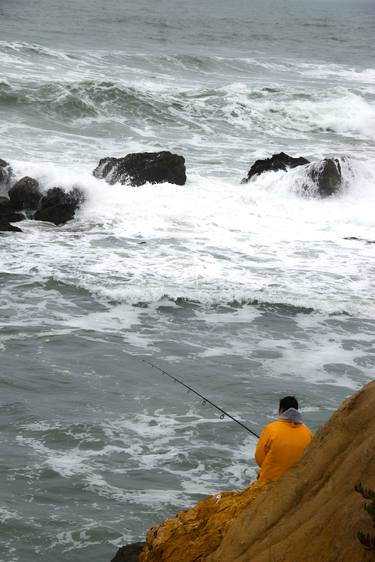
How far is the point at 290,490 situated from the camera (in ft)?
15.6

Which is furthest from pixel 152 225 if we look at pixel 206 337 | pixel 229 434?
pixel 229 434

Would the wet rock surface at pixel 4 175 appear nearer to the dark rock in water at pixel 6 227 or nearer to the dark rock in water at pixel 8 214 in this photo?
the dark rock in water at pixel 8 214

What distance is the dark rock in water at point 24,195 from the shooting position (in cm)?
1705

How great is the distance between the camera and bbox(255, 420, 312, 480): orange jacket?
222 inches

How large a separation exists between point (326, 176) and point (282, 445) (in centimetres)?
1574

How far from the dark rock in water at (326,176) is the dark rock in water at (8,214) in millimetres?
6794

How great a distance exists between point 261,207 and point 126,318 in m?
8.08

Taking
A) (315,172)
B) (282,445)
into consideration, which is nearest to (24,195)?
(315,172)

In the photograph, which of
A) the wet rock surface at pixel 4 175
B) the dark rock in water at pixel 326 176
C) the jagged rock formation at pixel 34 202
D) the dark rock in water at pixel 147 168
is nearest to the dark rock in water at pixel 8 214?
the jagged rock formation at pixel 34 202

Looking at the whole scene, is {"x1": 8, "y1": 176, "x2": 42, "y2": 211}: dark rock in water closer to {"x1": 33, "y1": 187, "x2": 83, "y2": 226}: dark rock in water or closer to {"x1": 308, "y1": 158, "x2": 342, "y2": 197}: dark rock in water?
{"x1": 33, "y1": 187, "x2": 83, "y2": 226}: dark rock in water

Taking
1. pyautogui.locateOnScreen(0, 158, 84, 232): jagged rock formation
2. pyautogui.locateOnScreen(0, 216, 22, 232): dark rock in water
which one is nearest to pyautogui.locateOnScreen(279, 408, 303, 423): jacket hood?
pyautogui.locateOnScreen(0, 216, 22, 232): dark rock in water

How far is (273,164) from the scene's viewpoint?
2153cm

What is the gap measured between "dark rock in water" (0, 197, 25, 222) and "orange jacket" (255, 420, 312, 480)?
1079 cm

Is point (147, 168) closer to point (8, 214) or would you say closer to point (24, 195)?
point (24, 195)
